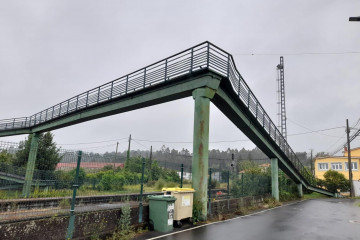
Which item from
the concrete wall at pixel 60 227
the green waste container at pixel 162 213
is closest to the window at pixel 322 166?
the green waste container at pixel 162 213

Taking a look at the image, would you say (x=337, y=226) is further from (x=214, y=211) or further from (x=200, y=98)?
Result: (x=200, y=98)

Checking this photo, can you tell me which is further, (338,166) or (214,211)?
(338,166)

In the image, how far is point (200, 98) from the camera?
9953 millimetres

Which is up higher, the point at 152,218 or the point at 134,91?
the point at 134,91

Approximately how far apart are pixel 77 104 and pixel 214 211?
45.3 feet

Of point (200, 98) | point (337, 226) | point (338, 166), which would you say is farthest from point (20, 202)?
point (338, 166)

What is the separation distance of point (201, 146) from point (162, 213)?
10.3ft

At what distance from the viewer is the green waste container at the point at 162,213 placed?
7.77 m

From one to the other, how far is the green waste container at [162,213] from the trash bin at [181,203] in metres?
0.28

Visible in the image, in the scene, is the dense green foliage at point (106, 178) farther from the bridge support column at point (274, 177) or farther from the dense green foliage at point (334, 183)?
the dense green foliage at point (334, 183)

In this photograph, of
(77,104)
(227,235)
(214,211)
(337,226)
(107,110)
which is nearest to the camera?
(227,235)

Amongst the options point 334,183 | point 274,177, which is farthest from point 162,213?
point 334,183

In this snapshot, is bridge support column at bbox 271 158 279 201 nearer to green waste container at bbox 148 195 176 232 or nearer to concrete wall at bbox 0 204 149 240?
green waste container at bbox 148 195 176 232

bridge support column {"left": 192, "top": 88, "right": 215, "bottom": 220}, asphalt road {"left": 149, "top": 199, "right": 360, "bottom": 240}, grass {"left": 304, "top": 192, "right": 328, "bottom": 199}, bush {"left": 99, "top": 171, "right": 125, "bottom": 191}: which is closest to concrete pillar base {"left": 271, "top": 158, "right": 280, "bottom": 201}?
asphalt road {"left": 149, "top": 199, "right": 360, "bottom": 240}
